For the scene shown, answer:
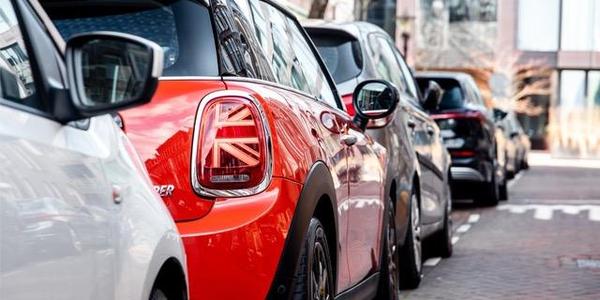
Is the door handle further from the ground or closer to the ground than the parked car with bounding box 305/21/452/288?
further from the ground

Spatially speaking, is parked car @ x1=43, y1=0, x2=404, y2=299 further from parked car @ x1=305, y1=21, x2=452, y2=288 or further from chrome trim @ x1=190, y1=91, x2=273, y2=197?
parked car @ x1=305, y1=21, x2=452, y2=288

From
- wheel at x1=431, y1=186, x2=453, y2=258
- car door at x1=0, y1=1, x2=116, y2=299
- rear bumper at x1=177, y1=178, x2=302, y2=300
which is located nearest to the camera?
car door at x1=0, y1=1, x2=116, y2=299

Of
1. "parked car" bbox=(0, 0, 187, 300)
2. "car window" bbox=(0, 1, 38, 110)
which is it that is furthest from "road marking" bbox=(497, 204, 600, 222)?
"car window" bbox=(0, 1, 38, 110)

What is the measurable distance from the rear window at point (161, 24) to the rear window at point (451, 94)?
43.8ft

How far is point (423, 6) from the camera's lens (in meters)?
67.6

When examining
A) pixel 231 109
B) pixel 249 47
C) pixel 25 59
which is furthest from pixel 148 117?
pixel 25 59

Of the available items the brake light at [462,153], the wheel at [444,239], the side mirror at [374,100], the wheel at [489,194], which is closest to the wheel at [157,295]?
the side mirror at [374,100]

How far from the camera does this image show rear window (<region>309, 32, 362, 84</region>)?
31.3 ft

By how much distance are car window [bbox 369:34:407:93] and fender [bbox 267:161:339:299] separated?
14.3ft

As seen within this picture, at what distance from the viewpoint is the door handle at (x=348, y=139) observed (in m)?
6.53

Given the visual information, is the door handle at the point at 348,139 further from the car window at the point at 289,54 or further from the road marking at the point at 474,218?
the road marking at the point at 474,218

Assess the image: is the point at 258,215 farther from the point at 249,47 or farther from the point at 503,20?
the point at 503,20

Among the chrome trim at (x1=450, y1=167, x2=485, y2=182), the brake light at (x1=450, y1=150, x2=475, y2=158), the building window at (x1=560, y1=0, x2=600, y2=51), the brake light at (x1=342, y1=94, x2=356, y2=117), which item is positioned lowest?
the building window at (x1=560, y1=0, x2=600, y2=51)

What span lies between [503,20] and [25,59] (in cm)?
6608
